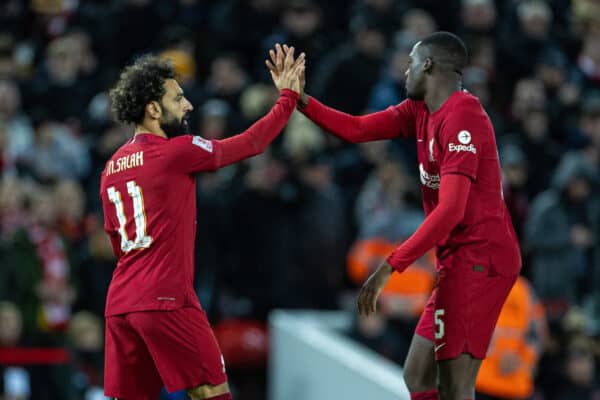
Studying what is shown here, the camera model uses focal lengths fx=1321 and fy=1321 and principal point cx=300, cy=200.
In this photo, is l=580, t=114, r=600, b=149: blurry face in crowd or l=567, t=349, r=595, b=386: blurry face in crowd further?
l=580, t=114, r=600, b=149: blurry face in crowd

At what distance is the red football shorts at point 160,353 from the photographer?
549cm

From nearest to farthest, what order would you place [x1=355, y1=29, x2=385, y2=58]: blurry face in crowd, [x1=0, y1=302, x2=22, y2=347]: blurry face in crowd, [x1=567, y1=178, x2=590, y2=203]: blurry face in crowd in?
1. [x1=0, y1=302, x2=22, y2=347]: blurry face in crowd
2. [x1=567, y1=178, x2=590, y2=203]: blurry face in crowd
3. [x1=355, y1=29, x2=385, y2=58]: blurry face in crowd

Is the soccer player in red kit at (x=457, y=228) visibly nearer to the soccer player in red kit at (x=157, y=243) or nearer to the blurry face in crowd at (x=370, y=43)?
the soccer player in red kit at (x=157, y=243)

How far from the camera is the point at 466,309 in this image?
5.46 metres

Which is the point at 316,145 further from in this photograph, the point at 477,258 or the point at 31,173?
the point at 477,258

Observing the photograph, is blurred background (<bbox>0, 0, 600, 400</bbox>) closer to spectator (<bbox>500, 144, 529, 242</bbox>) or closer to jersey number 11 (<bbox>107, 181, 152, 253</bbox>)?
spectator (<bbox>500, 144, 529, 242</bbox>)

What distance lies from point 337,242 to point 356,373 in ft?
7.24

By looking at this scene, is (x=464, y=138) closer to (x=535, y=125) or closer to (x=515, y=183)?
(x=515, y=183)

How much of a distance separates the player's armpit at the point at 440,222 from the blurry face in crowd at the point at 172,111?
112 cm

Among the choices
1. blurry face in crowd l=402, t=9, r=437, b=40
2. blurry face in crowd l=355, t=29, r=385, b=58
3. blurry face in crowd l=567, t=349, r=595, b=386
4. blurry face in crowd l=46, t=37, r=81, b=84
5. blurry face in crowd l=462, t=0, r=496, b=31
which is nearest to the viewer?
blurry face in crowd l=567, t=349, r=595, b=386

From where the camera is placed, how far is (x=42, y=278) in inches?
405

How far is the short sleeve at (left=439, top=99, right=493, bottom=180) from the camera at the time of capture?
532 cm

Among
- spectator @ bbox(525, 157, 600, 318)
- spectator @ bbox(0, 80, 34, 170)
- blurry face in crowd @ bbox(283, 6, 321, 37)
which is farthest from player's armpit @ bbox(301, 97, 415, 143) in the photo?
blurry face in crowd @ bbox(283, 6, 321, 37)

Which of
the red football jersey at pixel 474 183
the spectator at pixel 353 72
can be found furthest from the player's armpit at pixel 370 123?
the spectator at pixel 353 72
